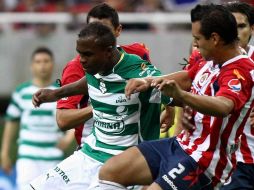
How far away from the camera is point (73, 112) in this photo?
7742 mm

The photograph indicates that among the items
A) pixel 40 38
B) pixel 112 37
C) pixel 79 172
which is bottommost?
pixel 40 38

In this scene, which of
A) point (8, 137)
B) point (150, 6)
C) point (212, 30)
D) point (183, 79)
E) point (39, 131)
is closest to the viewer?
point (212, 30)

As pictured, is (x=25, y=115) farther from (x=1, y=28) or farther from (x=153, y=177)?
(x=153, y=177)

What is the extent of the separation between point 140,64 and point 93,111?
1.71 feet

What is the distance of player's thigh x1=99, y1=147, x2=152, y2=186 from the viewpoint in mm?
6684

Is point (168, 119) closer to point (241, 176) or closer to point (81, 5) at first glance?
point (241, 176)

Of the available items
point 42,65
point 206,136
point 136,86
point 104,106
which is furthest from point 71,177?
point 42,65

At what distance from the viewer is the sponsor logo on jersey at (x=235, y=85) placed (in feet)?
20.8

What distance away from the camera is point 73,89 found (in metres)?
7.52

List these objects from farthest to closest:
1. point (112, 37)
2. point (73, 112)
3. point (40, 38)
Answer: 1. point (40, 38)
2. point (73, 112)
3. point (112, 37)

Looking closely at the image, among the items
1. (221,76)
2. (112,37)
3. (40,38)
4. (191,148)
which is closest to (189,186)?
(191,148)

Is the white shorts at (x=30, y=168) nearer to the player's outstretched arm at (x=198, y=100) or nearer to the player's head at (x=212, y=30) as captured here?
the player's head at (x=212, y=30)

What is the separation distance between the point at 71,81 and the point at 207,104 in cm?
207

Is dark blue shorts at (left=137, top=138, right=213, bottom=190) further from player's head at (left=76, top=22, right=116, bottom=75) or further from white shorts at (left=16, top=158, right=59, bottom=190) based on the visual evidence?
white shorts at (left=16, top=158, right=59, bottom=190)
